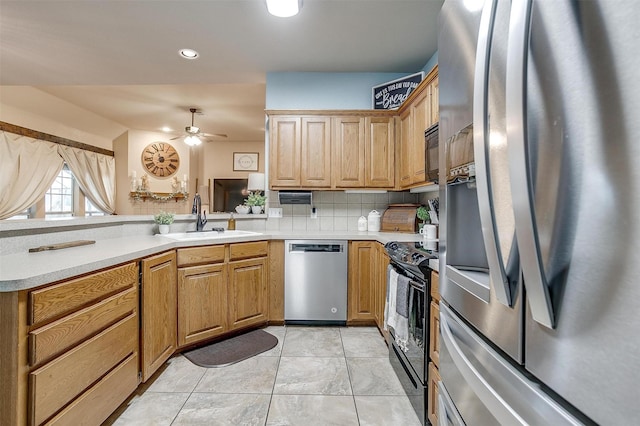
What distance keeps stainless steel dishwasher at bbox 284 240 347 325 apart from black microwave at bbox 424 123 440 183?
113 cm

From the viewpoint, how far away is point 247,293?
2.77 meters

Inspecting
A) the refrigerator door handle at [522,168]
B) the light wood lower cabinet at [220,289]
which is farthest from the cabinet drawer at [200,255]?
the refrigerator door handle at [522,168]

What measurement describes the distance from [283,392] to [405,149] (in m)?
2.31

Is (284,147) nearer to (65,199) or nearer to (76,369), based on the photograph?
(76,369)

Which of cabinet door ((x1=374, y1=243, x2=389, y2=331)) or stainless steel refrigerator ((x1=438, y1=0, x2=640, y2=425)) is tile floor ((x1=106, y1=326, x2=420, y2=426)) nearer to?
cabinet door ((x1=374, y1=243, x2=389, y2=331))

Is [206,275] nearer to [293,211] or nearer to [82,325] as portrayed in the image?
[82,325]

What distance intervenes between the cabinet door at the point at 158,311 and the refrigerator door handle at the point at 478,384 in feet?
5.77

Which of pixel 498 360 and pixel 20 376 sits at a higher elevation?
pixel 498 360

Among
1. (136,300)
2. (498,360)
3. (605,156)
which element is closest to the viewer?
(605,156)

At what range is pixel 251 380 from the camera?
2.06 m

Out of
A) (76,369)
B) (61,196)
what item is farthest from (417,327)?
(61,196)

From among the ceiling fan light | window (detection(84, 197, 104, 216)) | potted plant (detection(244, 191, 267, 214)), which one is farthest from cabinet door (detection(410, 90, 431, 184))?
window (detection(84, 197, 104, 216))

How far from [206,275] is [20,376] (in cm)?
137

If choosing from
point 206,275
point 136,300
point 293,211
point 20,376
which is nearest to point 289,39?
point 293,211
